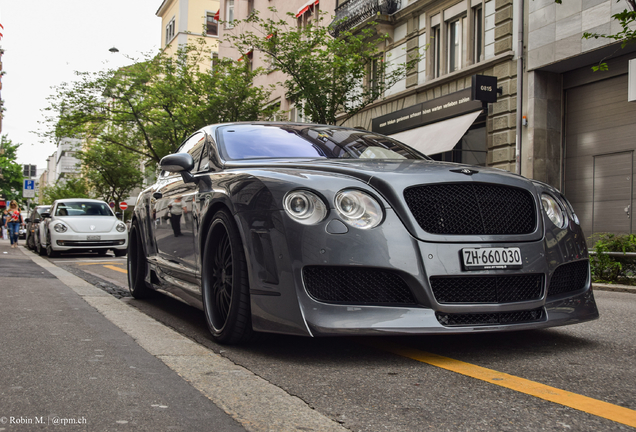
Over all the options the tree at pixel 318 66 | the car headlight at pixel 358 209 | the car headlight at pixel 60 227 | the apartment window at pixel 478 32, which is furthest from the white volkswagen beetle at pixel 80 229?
the car headlight at pixel 358 209

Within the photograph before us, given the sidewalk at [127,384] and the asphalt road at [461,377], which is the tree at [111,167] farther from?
the asphalt road at [461,377]

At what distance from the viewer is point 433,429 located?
231cm

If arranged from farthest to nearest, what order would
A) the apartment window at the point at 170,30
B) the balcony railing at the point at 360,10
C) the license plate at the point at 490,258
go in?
the apartment window at the point at 170,30, the balcony railing at the point at 360,10, the license plate at the point at 490,258

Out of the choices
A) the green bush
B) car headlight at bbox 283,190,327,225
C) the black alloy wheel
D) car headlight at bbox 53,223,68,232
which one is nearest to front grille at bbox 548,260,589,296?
car headlight at bbox 283,190,327,225

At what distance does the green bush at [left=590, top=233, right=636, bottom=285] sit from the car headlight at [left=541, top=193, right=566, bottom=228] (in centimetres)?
659

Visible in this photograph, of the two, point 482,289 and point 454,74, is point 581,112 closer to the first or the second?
point 454,74

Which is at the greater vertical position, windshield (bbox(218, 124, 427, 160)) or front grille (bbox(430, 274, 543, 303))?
windshield (bbox(218, 124, 427, 160))

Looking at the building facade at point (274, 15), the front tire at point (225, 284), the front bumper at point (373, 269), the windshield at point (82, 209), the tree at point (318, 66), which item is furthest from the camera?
the building facade at point (274, 15)

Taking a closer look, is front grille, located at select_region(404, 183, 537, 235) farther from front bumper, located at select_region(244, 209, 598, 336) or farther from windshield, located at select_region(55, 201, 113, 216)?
windshield, located at select_region(55, 201, 113, 216)

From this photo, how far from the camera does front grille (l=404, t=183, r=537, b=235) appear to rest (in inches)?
136

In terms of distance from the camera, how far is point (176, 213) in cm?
503

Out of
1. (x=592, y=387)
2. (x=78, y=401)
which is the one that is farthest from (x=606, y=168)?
(x=78, y=401)

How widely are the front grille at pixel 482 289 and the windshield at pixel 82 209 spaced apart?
1582cm

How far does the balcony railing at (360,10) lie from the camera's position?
22766 millimetres
